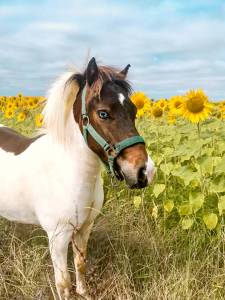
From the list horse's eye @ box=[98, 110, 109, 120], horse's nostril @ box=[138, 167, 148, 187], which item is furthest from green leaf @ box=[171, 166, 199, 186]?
horse's eye @ box=[98, 110, 109, 120]

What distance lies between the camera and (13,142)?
14.9 ft

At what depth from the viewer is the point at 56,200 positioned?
368cm

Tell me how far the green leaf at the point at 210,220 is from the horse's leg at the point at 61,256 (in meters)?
1.37

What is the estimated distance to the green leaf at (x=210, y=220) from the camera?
172 inches

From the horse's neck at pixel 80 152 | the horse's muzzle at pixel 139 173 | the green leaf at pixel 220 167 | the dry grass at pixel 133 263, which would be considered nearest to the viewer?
the horse's muzzle at pixel 139 173

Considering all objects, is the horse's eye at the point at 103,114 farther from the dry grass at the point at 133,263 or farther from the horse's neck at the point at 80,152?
the dry grass at the point at 133,263

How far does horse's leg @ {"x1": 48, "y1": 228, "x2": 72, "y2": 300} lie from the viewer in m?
3.70

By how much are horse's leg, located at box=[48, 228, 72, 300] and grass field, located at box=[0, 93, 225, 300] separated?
0.11m

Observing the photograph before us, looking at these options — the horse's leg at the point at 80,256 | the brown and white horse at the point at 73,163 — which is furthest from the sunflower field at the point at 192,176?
the brown and white horse at the point at 73,163

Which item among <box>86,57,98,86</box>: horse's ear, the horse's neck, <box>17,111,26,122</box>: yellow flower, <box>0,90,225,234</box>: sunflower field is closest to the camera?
<box>86,57,98,86</box>: horse's ear

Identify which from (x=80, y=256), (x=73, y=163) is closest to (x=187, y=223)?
(x=80, y=256)

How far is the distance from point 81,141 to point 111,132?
0.42m

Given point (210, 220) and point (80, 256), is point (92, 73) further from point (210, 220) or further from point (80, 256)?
point (210, 220)

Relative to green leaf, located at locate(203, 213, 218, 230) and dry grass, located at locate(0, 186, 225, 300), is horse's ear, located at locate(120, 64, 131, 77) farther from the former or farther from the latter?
green leaf, located at locate(203, 213, 218, 230)
